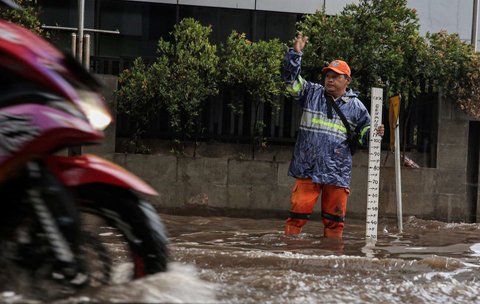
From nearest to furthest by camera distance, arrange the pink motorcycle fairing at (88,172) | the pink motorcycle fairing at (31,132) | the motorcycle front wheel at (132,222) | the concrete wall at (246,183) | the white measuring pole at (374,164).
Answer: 1. the pink motorcycle fairing at (31,132)
2. the pink motorcycle fairing at (88,172)
3. the motorcycle front wheel at (132,222)
4. the white measuring pole at (374,164)
5. the concrete wall at (246,183)

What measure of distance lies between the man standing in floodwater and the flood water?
31cm

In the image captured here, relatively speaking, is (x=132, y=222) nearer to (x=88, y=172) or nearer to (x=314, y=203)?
(x=88, y=172)

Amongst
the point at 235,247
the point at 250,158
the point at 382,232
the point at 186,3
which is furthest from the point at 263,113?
the point at 186,3

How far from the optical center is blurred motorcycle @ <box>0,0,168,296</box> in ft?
8.66

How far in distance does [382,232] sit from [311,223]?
1.10 meters

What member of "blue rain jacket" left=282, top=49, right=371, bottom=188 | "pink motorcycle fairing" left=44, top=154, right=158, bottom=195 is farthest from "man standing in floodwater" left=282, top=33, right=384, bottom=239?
"pink motorcycle fairing" left=44, top=154, right=158, bottom=195

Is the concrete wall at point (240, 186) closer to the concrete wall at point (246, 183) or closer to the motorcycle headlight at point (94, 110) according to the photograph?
the concrete wall at point (246, 183)

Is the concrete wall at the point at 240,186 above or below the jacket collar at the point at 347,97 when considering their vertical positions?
below

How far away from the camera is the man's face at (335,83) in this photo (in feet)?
21.9

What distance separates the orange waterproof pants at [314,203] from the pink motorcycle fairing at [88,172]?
372 cm

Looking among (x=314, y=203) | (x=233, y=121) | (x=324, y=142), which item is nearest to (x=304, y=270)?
(x=314, y=203)

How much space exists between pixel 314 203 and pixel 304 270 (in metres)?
1.79

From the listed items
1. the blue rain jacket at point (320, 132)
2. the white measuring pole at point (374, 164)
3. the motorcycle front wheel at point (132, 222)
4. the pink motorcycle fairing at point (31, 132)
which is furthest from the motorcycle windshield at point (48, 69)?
the white measuring pole at point (374, 164)

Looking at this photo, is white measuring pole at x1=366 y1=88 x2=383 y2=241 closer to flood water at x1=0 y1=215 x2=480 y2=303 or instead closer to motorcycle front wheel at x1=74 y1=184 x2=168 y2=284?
flood water at x1=0 y1=215 x2=480 y2=303
